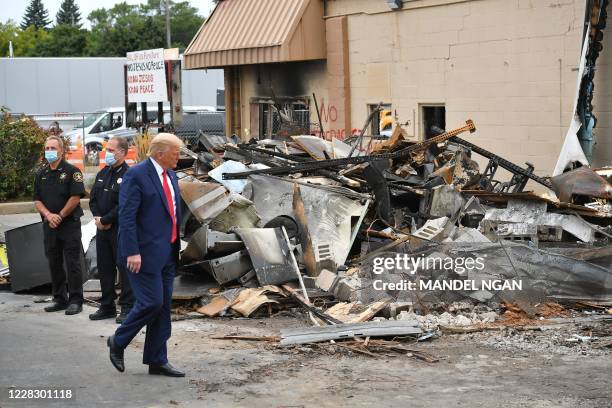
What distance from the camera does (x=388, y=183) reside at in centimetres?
1138

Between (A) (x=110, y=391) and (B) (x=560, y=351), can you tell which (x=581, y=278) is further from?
(A) (x=110, y=391)

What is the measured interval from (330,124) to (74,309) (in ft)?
35.8

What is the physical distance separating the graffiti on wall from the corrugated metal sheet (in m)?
1.09

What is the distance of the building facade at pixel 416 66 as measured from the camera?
14484 millimetres

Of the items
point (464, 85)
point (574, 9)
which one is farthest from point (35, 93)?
point (574, 9)

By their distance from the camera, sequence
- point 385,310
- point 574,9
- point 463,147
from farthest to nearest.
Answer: point 574,9 < point 463,147 < point 385,310

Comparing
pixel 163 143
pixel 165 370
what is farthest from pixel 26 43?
pixel 165 370

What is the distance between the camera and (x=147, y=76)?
20.7m

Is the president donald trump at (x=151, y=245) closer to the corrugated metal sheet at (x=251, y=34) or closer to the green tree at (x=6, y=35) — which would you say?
the corrugated metal sheet at (x=251, y=34)

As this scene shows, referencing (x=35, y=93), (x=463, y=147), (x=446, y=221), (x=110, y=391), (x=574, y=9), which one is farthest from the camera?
(x=35, y=93)

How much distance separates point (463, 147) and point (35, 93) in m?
27.9

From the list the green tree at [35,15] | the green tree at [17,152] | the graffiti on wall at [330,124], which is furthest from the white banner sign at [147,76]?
the green tree at [35,15]

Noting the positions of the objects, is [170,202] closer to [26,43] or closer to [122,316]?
[122,316]

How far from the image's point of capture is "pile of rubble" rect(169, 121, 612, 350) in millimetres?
9008
